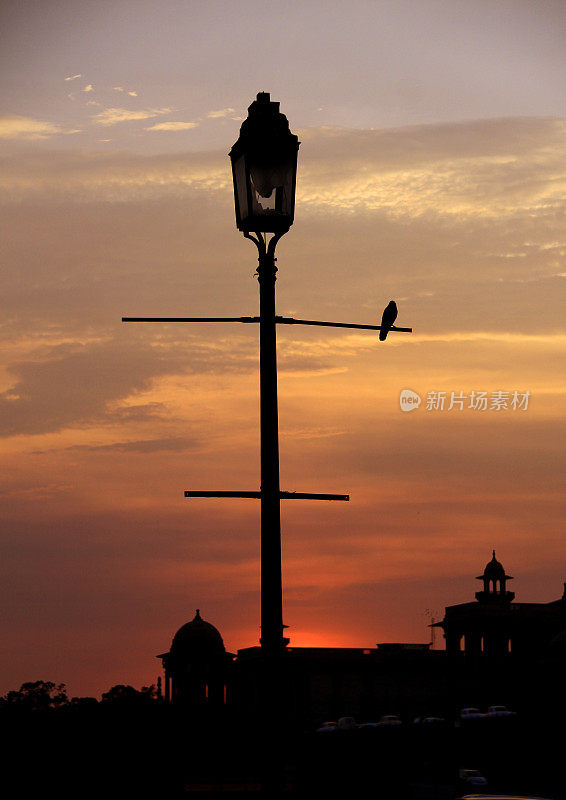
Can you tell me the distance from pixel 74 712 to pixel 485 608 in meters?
87.0

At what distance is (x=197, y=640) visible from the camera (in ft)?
347

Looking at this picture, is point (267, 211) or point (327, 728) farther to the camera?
point (327, 728)

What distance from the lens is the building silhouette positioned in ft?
339

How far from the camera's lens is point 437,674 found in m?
109

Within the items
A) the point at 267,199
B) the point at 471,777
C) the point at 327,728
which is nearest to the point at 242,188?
the point at 267,199

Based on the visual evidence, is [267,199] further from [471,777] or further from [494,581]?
[494,581]

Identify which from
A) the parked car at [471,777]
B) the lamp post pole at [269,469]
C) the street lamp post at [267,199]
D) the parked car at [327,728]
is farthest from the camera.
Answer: the parked car at [327,728]

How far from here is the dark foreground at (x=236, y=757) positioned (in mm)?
23688

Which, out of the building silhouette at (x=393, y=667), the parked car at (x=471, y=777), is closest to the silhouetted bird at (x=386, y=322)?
the parked car at (x=471, y=777)

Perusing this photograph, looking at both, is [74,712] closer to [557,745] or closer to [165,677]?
[557,745]

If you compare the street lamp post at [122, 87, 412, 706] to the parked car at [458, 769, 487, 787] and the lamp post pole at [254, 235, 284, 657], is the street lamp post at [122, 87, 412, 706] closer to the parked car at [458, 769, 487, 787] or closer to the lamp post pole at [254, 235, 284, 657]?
the lamp post pole at [254, 235, 284, 657]

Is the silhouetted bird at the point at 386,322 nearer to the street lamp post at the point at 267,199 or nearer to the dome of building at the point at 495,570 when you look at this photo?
the street lamp post at the point at 267,199

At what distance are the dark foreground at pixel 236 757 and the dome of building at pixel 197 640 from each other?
165ft

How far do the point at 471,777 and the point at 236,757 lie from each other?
24218mm
